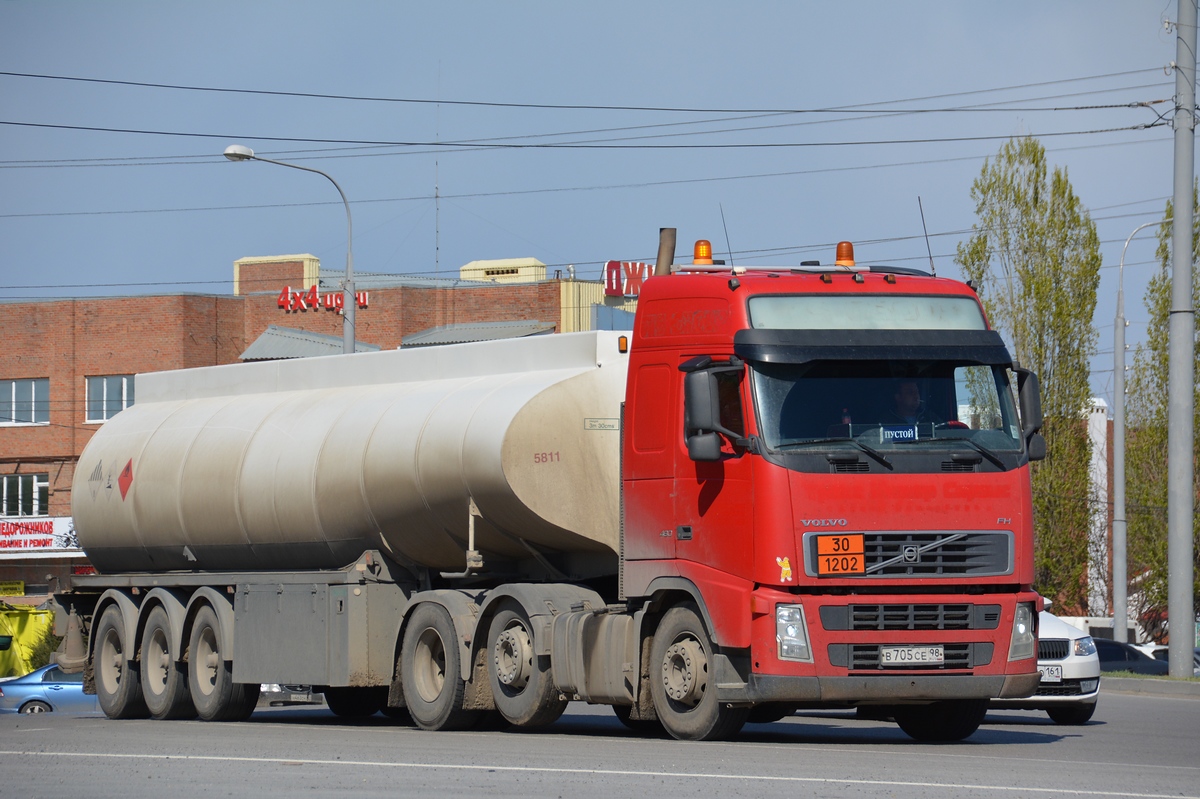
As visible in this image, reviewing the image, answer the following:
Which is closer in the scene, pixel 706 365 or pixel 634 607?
pixel 706 365

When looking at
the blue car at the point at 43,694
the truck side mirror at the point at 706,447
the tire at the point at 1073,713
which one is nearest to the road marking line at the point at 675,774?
the truck side mirror at the point at 706,447

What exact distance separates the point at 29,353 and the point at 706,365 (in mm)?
51659

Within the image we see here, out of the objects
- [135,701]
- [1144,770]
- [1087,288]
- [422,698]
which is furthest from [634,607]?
[1087,288]

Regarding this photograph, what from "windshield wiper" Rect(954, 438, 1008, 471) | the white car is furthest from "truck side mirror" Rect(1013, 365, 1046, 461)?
the white car

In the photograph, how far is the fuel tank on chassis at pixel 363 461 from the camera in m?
14.4

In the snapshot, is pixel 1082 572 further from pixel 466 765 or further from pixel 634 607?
pixel 466 765

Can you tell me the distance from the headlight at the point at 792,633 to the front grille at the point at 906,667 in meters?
0.19

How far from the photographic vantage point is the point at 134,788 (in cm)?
973

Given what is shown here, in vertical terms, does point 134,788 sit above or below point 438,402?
below

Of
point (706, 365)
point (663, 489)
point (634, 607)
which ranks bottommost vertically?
point (634, 607)

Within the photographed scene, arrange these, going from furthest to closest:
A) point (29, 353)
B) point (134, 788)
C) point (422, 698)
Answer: point (29, 353) → point (422, 698) → point (134, 788)

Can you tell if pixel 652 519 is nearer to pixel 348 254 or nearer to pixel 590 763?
pixel 590 763

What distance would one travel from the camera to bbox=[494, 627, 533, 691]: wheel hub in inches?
561

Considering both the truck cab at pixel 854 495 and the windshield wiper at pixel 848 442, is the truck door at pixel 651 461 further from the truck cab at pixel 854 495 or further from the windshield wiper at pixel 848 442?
the windshield wiper at pixel 848 442
